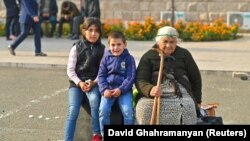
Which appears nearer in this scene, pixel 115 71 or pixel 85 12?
pixel 115 71

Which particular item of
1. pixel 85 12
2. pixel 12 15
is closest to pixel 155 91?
pixel 85 12

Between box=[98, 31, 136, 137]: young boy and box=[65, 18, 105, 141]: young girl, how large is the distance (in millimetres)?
136

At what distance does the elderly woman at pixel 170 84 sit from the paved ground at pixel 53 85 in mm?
1575

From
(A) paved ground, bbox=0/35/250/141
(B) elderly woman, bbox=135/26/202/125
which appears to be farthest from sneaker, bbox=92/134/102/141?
(A) paved ground, bbox=0/35/250/141

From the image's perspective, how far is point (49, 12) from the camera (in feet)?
56.4

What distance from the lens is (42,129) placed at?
718cm

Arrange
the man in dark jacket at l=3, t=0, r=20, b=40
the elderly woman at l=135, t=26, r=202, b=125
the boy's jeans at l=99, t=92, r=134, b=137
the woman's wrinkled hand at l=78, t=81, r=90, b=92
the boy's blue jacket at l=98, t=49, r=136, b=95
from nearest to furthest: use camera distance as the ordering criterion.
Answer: the elderly woman at l=135, t=26, r=202, b=125
the boy's jeans at l=99, t=92, r=134, b=137
the boy's blue jacket at l=98, t=49, r=136, b=95
the woman's wrinkled hand at l=78, t=81, r=90, b=92
the man in dark jacket at l=3, t=0, r=20, b=40

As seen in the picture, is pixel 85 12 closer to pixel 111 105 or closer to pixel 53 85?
pixel 53 85

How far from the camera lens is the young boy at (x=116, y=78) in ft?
19.2

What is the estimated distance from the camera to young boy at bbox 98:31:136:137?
5867 millimetres

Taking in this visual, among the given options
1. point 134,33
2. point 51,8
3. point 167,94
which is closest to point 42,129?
point 167,94

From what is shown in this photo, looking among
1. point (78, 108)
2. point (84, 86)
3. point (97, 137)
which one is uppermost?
point (84, 86)

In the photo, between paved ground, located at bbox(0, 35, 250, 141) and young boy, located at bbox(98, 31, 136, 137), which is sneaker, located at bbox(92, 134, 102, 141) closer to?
young boy, located at bbox(98, 31, 136, 137)

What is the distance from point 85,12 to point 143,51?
10.5 feet
